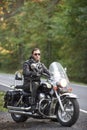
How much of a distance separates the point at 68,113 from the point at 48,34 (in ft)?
149

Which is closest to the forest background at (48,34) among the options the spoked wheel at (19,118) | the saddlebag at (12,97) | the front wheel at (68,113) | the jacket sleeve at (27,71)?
the saddlebag at (12,97)

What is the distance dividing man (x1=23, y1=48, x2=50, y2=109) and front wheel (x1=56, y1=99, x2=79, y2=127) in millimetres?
783

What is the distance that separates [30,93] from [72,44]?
33262mm

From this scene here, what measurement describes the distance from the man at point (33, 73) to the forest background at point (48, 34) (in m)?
3.84

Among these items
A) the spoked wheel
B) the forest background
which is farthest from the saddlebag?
the forest background

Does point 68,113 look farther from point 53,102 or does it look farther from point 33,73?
point 33,73

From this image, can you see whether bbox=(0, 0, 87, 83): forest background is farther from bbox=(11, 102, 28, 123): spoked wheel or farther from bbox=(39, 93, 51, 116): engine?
bbox=(39, 93, 51, 116): engine

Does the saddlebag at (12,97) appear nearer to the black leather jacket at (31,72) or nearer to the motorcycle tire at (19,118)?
the motorcycle tire at (19,118)

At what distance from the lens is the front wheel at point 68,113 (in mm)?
11422

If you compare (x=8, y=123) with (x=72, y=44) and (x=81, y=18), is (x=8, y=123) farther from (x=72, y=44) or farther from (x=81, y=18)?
(x=72, y=44)

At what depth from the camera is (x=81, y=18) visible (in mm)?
39469

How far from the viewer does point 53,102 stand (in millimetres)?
11883

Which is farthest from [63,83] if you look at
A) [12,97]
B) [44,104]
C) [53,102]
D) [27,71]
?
[12,97]

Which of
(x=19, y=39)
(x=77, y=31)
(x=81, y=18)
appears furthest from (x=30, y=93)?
(x=19, y=39)
